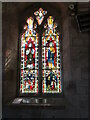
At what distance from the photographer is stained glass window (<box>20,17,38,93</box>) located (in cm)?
332

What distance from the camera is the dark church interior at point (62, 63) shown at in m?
2.98

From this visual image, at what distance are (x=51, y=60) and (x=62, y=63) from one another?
24 cm

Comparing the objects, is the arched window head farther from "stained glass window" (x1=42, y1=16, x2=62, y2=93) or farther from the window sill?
the window sill

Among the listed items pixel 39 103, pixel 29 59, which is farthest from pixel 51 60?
pixel 39 103

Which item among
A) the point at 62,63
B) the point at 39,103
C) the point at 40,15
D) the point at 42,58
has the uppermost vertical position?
the point at 40,15

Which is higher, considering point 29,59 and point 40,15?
point 40,15

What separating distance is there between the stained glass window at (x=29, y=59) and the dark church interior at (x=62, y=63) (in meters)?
0.09

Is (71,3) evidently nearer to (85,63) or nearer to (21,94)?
(85,63)

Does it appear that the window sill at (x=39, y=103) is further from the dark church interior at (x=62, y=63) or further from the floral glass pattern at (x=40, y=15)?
the floral glass pattern at (x=40, y=15)

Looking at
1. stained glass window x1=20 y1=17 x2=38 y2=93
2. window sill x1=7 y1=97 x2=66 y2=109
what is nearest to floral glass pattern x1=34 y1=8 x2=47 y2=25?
stained glass window x1=20 y1=17 x2=38 y2=93

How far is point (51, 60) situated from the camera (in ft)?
11.1

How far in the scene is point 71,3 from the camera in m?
3.22

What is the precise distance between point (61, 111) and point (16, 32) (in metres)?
1.80

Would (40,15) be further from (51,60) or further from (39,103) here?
(39,103)
